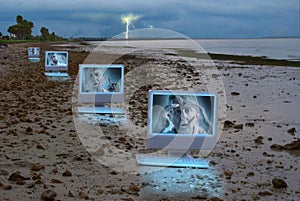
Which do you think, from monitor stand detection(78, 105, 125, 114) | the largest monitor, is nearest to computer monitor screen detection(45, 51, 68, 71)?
monitor stand detection(78, 105, 125, 114)

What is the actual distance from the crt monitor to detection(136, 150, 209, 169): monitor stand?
13.7ft

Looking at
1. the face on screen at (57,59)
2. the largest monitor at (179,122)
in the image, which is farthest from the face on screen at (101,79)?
the face on screen at (57,59)

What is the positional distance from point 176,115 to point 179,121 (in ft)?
0.38

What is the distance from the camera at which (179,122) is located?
8.08 m

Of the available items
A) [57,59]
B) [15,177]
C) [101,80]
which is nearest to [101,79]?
[101,80]

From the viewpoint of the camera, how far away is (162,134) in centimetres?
805

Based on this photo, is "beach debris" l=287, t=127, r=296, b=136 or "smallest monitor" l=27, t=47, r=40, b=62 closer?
"beach debris" l=287, t=127, r=296, b=136

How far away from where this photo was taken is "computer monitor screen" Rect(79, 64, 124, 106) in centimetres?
1238

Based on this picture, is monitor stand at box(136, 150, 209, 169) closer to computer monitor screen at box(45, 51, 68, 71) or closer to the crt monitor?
the crt monitor

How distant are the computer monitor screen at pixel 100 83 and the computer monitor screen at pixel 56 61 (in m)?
13.1

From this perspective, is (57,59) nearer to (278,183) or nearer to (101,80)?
(101,80)

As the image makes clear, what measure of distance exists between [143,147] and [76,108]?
479cm

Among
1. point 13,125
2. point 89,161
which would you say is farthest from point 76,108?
point 89,161

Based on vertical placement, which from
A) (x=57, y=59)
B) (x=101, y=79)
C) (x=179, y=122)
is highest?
(x=57, y=59)
